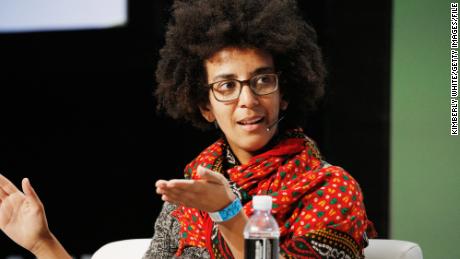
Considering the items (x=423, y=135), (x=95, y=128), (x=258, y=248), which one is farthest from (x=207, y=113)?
(x=95, y=128)

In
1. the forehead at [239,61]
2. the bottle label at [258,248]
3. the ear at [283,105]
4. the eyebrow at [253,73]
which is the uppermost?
the forehead at [239,61]

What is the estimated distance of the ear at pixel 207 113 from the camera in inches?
81.9

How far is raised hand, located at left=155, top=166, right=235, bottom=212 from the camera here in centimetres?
131

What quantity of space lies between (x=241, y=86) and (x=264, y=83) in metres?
0.07

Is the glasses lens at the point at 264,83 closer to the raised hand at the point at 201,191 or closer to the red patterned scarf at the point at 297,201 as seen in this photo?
the red patterned scarf at the point at 297,201

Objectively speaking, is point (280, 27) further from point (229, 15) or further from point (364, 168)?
A: point (364, 168)

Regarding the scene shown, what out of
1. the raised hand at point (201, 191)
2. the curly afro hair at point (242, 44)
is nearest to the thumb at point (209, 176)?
the raised hand at point (201, 191)

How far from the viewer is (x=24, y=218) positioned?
5.97ft

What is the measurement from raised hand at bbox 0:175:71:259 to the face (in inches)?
23.1

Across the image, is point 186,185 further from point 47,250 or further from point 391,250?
point 391,250

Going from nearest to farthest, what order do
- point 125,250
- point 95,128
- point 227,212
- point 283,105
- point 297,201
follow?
point 227,212
point 297,201
point 283,105
point 125,250
point 95,128

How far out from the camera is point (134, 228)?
3469 mm

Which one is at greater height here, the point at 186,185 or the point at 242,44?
the point at 242,44

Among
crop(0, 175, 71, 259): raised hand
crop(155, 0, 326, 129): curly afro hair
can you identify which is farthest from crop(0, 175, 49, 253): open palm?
crop(155, 0, 326, 129): curly afro hair
